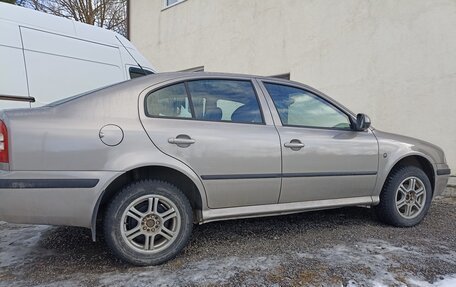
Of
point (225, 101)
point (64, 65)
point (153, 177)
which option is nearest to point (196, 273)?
point (153, 177)

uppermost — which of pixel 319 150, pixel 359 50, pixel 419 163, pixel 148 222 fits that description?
pixel 359 50

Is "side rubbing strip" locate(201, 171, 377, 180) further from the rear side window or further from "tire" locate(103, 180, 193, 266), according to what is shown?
the rear side window

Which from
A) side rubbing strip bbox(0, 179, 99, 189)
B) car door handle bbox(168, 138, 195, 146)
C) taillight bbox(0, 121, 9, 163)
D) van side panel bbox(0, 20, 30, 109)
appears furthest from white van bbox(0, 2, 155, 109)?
car door handle bbox(168, 138, 195, 146)

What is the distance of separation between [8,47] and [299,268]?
15.0ft

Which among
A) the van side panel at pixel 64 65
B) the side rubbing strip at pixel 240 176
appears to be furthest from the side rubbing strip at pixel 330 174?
the van side panel at pixel 64 65

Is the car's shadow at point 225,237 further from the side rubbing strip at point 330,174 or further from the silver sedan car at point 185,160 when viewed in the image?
the side rubbing strip at point 330,174

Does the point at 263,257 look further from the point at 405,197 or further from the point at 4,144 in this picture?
the point at 4,144

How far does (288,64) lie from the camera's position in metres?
7.58

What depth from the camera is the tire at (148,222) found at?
2.61m

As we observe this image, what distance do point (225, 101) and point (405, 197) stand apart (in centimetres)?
216

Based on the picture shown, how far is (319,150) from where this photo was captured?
3.26 m

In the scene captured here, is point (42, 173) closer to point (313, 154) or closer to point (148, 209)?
point (148, 209)

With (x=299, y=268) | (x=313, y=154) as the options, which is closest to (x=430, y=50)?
(x=313, y=154)

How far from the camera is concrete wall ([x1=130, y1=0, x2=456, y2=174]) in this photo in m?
5.48
